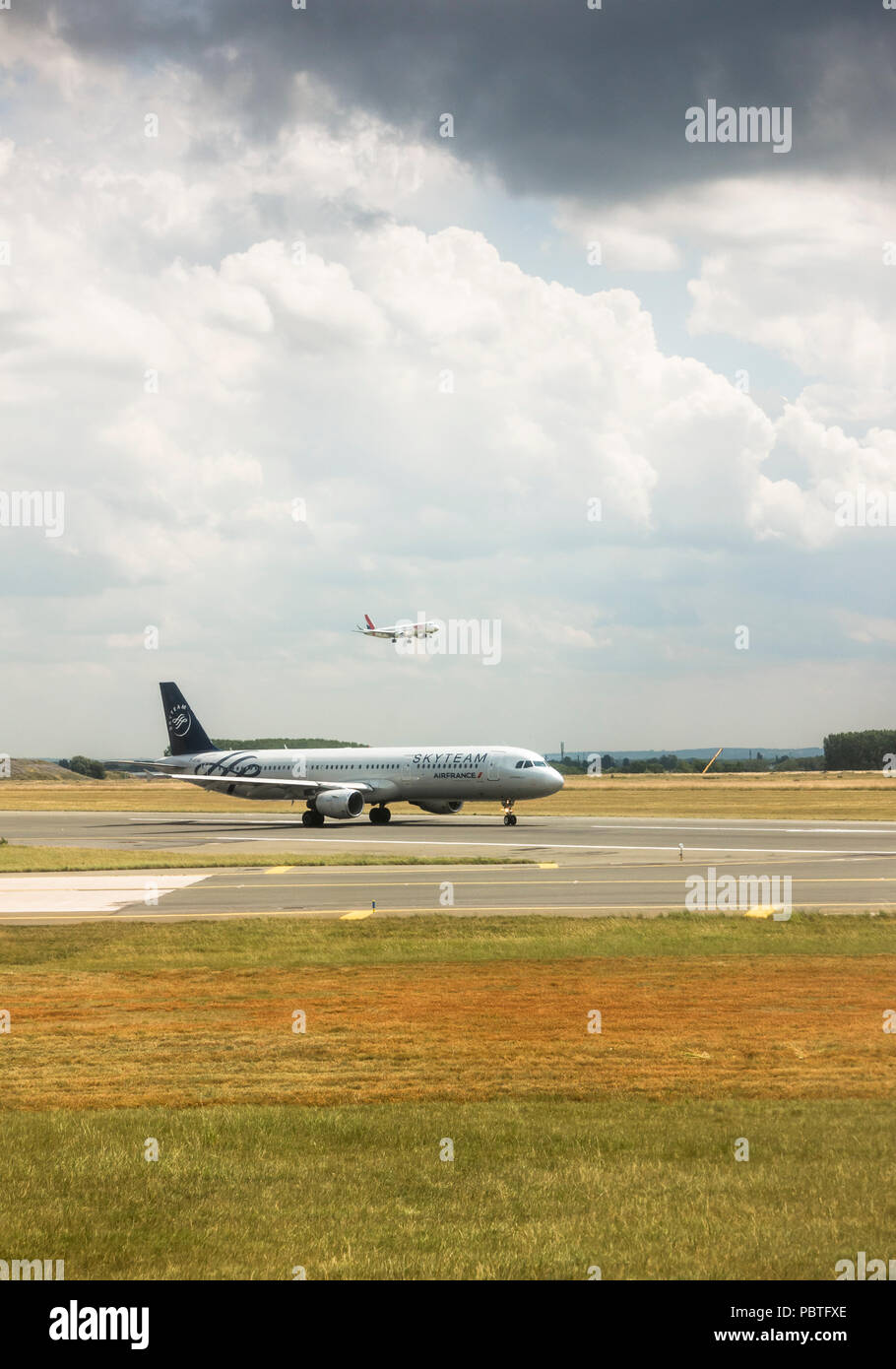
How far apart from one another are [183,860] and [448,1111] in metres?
41.3

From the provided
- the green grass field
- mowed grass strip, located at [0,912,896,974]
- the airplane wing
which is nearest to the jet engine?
the airplane wing

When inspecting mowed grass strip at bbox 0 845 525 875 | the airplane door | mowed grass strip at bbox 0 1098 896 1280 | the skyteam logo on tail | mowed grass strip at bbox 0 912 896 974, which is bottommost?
mowed grass strip at bbox 0 845 525 875

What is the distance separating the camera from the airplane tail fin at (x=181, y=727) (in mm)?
94312

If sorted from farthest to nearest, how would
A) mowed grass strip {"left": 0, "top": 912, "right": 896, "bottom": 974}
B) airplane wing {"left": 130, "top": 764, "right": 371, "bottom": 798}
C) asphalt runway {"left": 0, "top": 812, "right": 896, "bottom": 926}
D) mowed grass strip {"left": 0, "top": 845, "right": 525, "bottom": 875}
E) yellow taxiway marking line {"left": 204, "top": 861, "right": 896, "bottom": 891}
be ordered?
airplane wing {"left": 130, "top": 764, "right": 371, "bottom": 798} → mowed grass strip {"left": 0, "top": 845, "right": 525, "bottom": 875} → yellow taxiway marking line {"left": 204, "top": 861, "right": 896, "bottom": 891} → asphalt runway {"left": 0, "top": 812, "right": 896, "bottom": 926} → mowed grass strip {"left": 0, "top": 912, "right": 896, "bottom": 974}

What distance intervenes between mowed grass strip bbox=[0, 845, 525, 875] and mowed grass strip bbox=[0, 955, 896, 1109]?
993 inches

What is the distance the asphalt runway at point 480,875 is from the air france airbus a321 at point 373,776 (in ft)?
7.40

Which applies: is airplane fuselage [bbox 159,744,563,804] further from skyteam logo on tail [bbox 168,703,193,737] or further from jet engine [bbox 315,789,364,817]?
skyteam logo on tail [bbox 168,703,193,737]

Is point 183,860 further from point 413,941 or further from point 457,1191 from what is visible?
point 457,1191

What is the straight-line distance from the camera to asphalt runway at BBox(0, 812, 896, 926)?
37.0 m

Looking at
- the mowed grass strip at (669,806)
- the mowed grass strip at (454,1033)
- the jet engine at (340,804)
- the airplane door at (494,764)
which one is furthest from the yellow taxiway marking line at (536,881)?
the mowed grass strip at (669,806)

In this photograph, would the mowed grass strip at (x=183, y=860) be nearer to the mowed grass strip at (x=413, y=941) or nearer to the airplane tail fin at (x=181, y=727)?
the mowed grass strip at (x=413, y=941)

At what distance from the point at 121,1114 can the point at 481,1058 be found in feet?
17.9
